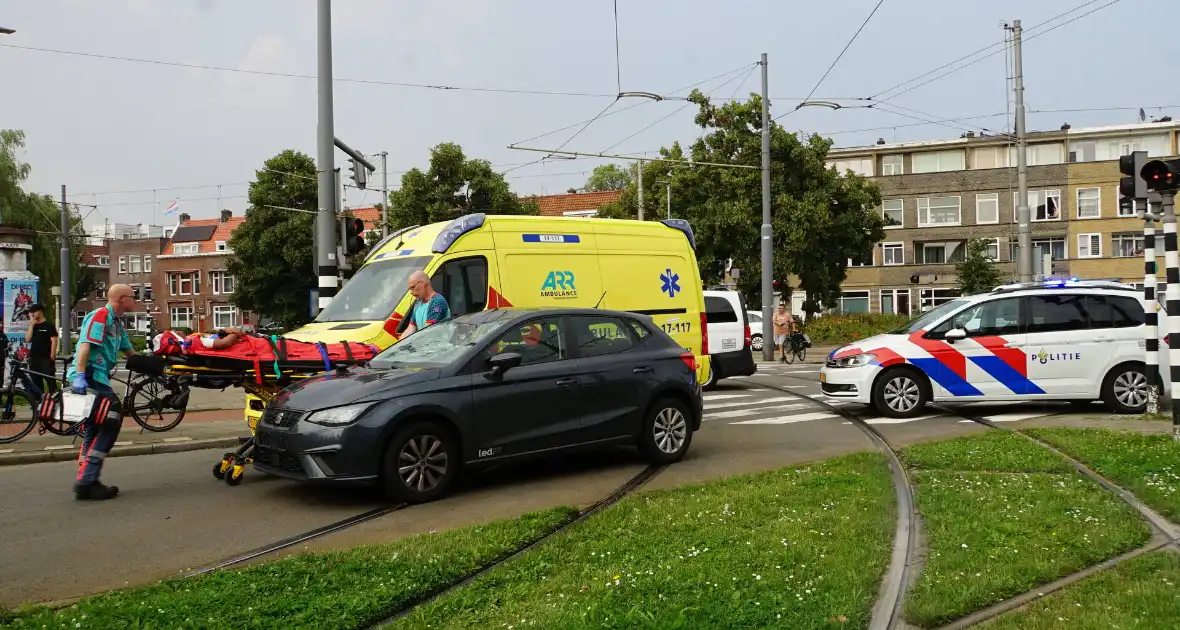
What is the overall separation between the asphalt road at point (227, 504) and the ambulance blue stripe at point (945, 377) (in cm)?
73

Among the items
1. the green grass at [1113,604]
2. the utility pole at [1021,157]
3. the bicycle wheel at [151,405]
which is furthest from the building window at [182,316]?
the green grass at [1113,604]

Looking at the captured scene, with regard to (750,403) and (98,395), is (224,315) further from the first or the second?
(98,395)

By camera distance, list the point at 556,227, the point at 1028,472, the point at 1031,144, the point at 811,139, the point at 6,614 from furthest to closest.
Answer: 1. the point at 1031,144
2. the point at 811,139
3. the point at 556,227
4. the point at 1028,472
5. the point at 6,614

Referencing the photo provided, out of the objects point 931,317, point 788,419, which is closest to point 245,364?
point 788,419

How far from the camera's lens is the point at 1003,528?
19.6 feet

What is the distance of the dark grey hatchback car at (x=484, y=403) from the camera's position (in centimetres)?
729

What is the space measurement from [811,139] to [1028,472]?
106 feet

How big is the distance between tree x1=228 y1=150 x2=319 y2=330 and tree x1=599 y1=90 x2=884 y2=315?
1961 cm

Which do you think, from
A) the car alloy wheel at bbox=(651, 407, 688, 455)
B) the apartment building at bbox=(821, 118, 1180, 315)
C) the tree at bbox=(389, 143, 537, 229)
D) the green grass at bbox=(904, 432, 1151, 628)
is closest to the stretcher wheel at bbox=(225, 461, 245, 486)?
the car alloy wheel at bbox=(651, 407, 688, 455)

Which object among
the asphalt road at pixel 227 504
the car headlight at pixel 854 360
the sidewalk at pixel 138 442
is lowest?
the asphalt road at pixel 227 504

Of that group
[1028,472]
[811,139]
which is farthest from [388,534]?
[811,139]

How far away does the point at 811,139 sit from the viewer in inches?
1527

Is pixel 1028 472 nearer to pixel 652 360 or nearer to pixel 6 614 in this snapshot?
pixel 652 360

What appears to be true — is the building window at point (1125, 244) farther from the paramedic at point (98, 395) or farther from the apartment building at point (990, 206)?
the paramedic at point (98, 395)
